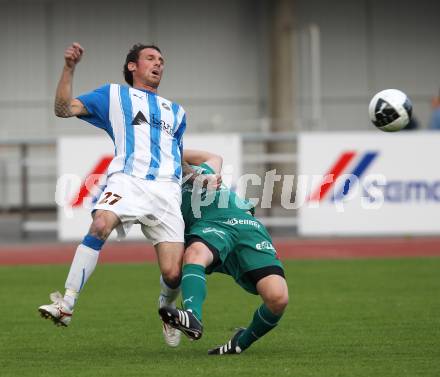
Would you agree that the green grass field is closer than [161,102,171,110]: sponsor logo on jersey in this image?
Yes

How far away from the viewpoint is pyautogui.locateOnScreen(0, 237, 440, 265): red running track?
15.1m

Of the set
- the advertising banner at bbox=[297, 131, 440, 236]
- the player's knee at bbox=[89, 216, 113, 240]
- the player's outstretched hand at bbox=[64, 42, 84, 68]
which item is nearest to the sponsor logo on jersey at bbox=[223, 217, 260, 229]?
the player's knee at bbox=[89, 216, 113, 240]

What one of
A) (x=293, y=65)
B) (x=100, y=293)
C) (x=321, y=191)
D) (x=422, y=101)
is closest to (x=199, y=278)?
(x=100, y=293)

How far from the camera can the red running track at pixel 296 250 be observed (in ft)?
49.5

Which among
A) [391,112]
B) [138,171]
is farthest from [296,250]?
[138,171]

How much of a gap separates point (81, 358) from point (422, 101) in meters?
21.0

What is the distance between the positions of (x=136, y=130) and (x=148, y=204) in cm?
52

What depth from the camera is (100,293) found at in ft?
37.0

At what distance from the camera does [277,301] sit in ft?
23.4

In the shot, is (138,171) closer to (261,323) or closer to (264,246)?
(264,246)

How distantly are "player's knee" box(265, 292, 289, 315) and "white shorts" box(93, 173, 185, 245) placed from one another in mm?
735

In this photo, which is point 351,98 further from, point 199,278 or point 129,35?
point 199,278

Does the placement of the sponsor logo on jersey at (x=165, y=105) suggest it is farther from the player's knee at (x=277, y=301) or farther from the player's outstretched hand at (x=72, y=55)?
the player's knee at (x=277, y=301)

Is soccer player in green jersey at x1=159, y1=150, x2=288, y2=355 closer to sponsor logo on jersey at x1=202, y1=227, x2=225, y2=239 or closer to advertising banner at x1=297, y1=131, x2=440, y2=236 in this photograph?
sponsor logo on jersey at x1=202, y1=227, x2=225, y2=239
